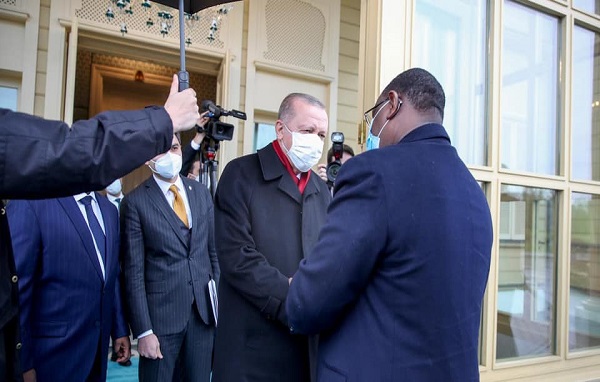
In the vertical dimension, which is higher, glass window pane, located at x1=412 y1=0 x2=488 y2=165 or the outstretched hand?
glass window pane, located at x1=412 y1=0 x2=488 y2=165

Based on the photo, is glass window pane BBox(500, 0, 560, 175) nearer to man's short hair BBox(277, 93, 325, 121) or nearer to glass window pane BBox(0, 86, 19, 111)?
man's short hair BBox(277, 93, 325, 121)

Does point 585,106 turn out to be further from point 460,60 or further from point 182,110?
point 182,110

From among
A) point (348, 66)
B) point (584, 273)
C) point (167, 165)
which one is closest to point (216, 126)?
point (167, 165)

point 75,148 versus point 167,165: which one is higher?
point 167,165

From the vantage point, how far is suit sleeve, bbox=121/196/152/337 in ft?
6.37

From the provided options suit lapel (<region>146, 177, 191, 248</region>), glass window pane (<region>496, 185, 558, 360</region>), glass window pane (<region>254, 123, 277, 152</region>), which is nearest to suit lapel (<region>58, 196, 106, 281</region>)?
suit lapel (<region>146, 177, 191, 248</region>)

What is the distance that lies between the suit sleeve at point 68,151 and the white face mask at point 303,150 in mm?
769

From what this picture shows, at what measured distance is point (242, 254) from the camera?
56.5 inches

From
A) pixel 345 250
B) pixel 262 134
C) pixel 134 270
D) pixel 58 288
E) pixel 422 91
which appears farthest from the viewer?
pixel 262 134

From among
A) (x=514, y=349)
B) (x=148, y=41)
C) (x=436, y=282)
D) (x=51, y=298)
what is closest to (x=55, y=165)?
(x=436, y=282)

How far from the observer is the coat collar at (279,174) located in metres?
1.56

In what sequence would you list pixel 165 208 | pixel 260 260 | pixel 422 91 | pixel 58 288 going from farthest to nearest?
1. pixel 165 208
2. pixel 58 288
3. pixel 260 260
4. pixel 422 91

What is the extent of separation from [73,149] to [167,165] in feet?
4.56

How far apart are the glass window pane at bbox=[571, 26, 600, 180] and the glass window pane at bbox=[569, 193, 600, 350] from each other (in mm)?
190
